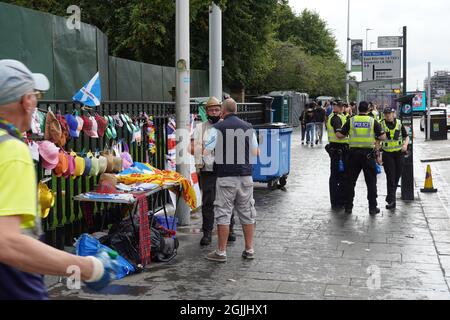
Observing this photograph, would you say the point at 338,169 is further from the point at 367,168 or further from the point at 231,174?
the point at 231,174

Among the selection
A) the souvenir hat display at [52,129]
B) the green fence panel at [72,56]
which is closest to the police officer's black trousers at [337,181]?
the green fence panel at [72,56]

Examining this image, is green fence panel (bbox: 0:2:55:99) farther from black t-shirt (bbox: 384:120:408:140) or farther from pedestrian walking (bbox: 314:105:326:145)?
pedestrian walking (bbox: 314:105:326:145)

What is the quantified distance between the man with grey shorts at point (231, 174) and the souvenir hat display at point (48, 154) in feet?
5.75

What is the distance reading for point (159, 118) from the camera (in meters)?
8.86

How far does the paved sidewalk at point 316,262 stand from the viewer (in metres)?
5.40

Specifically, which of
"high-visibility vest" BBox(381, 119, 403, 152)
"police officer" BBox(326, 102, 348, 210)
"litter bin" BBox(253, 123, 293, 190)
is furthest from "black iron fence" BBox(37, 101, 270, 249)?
"high-visibility vest" BBox(381, 119, 403, 152)

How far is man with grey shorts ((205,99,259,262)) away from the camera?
Result: 6465 millimetres

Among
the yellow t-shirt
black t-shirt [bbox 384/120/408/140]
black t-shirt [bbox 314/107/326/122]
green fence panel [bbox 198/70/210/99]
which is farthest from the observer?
black t-shirt [bbox 314/107/326/122]

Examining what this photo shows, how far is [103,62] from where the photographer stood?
38.7 feet

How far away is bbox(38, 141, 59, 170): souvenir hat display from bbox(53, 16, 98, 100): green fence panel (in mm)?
4080

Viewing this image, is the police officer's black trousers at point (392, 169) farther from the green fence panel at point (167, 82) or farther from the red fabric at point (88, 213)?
the green fence panel at point (167, 82)

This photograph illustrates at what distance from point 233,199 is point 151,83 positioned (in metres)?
9.96

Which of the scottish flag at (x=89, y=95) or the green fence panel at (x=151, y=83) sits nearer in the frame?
the scottish flag at (x=89, y=95)
